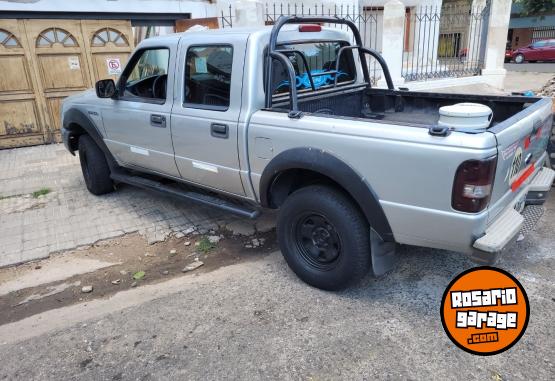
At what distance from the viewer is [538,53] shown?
2691cm

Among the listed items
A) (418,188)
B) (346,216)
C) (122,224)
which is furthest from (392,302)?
(122,224)

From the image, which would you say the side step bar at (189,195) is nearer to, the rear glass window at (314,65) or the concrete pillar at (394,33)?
the rear glass window at (314,65)

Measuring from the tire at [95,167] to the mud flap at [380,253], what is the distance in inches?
151

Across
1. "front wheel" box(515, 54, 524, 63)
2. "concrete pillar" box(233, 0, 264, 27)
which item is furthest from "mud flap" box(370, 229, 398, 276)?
"front wheel" box(515, 54, 524, 63)

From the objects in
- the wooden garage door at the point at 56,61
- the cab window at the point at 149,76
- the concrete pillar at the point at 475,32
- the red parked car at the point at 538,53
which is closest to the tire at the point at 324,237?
the cab window at the point at 149,76

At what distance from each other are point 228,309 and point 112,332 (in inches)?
32.0

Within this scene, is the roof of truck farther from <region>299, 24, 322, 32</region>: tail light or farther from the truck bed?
the truck bed

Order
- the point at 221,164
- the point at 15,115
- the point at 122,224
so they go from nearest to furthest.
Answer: the point at 221,164, the point at 122,224, the point at 15,115

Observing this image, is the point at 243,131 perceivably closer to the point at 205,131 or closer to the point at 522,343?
the point at 205,131

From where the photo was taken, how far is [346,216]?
300cm

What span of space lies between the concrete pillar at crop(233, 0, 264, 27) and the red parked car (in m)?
24.7

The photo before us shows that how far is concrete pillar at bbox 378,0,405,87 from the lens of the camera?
34.6 ft

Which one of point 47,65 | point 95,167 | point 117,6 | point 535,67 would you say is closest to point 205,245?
point 95,167

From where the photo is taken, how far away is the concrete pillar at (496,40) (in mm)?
11828
